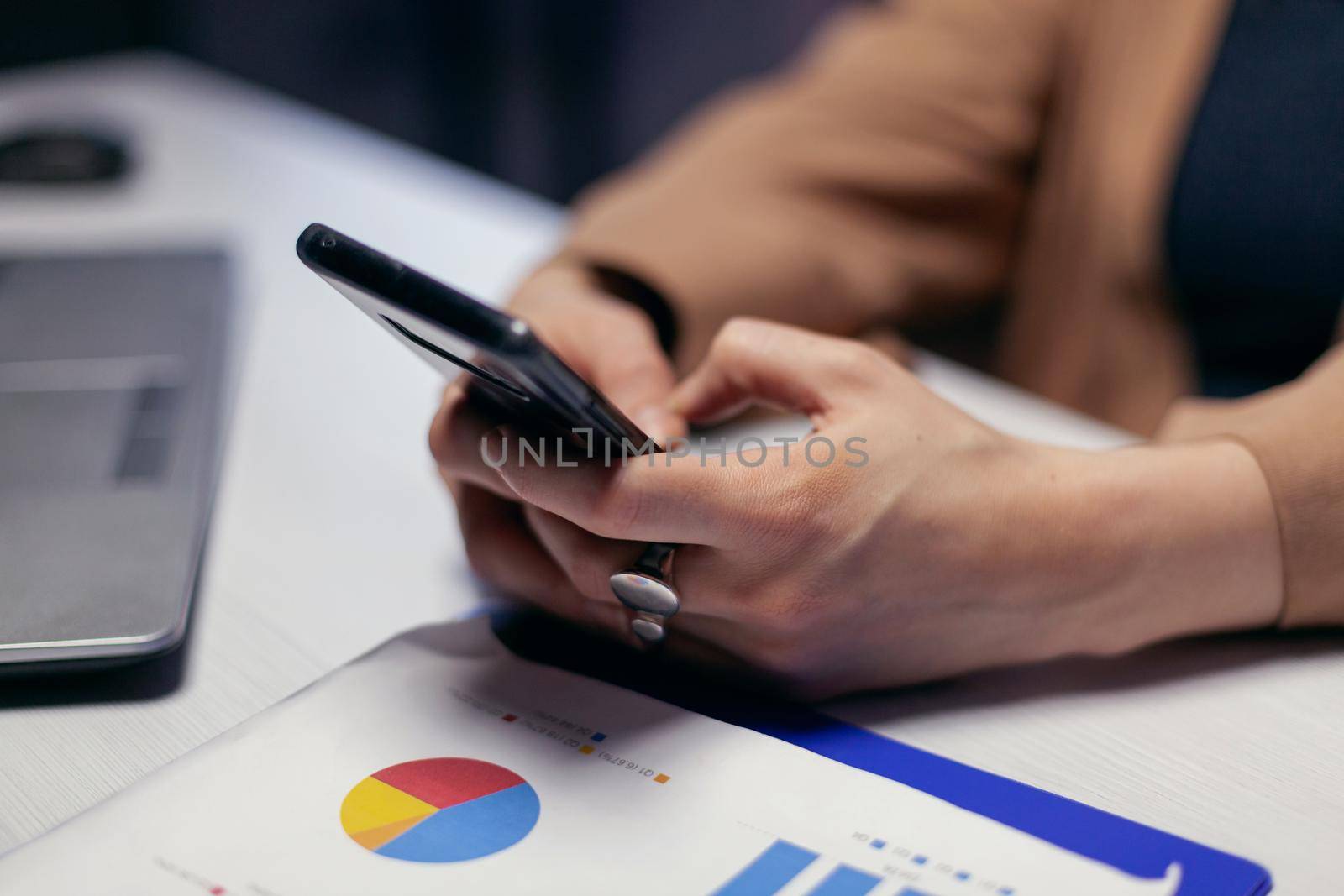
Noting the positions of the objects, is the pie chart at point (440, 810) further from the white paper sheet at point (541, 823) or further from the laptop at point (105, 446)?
the laptop at point (105, 446)

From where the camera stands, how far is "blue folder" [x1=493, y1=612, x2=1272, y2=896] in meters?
0.35

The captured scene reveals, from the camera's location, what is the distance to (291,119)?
1.23 meters

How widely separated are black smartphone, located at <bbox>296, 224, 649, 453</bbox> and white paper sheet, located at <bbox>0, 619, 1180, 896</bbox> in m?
0.11

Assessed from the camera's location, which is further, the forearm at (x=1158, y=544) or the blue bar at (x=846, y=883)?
the forearm at (x=1158, y=544)

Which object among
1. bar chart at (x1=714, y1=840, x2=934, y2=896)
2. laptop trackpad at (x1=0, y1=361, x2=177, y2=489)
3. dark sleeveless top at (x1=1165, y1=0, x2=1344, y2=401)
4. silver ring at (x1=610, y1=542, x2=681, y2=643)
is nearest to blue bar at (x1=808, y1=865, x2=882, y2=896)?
bar chart at (x1=714, y1=840, x2=934, y2=896)

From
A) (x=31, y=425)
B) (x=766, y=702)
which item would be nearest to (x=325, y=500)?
(x=31, y=425)

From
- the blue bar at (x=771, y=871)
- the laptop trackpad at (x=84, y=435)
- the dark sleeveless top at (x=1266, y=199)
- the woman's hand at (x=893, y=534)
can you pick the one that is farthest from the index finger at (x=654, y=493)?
the dark sleeveless top at (x=1266, y=199)

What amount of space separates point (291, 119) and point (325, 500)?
79 centimetres

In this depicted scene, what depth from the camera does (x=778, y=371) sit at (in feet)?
1.50

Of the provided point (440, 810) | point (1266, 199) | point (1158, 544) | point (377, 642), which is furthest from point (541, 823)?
point (1266, 199)

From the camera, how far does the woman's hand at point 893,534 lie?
391mm

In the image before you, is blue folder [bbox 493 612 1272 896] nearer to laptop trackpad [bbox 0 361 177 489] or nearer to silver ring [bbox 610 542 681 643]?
silver ring [bbox 610 542 681 643]

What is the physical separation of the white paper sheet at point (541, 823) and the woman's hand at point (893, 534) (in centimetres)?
5

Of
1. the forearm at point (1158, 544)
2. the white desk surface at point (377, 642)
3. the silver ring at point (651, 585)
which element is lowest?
the white desk surface at point (377, 642)
